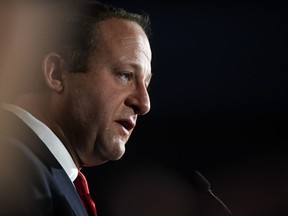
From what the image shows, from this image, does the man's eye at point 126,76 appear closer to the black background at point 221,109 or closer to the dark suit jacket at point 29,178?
the dark suit jacket at point 29,178

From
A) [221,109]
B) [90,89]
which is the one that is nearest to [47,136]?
[90,89]

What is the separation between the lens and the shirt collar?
0.93 m

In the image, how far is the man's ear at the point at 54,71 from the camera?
1.02 metres

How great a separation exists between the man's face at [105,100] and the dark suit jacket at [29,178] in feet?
0.52

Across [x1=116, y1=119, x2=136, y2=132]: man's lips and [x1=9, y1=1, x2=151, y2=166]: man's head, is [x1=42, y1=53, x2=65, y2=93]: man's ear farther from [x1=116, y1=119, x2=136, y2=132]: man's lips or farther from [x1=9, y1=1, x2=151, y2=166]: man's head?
[x1=116, y1=119, x2=136, y2=132]: man's lips

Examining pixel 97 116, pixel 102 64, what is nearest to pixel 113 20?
pixel 102 64

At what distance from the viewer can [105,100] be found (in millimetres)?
1010

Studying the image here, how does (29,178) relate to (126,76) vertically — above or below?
below

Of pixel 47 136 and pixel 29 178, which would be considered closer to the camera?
pixel 29 178

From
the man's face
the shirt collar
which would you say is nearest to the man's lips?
the man's face

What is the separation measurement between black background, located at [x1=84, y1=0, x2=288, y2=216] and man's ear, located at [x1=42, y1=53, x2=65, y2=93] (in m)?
0.74

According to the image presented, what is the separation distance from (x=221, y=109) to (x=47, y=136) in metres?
0.97

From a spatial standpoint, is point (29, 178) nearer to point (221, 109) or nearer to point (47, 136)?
point (47, 136)

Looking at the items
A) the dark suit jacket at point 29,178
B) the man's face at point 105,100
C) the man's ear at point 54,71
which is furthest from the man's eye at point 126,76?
the dark suit jacket at point 29,178
